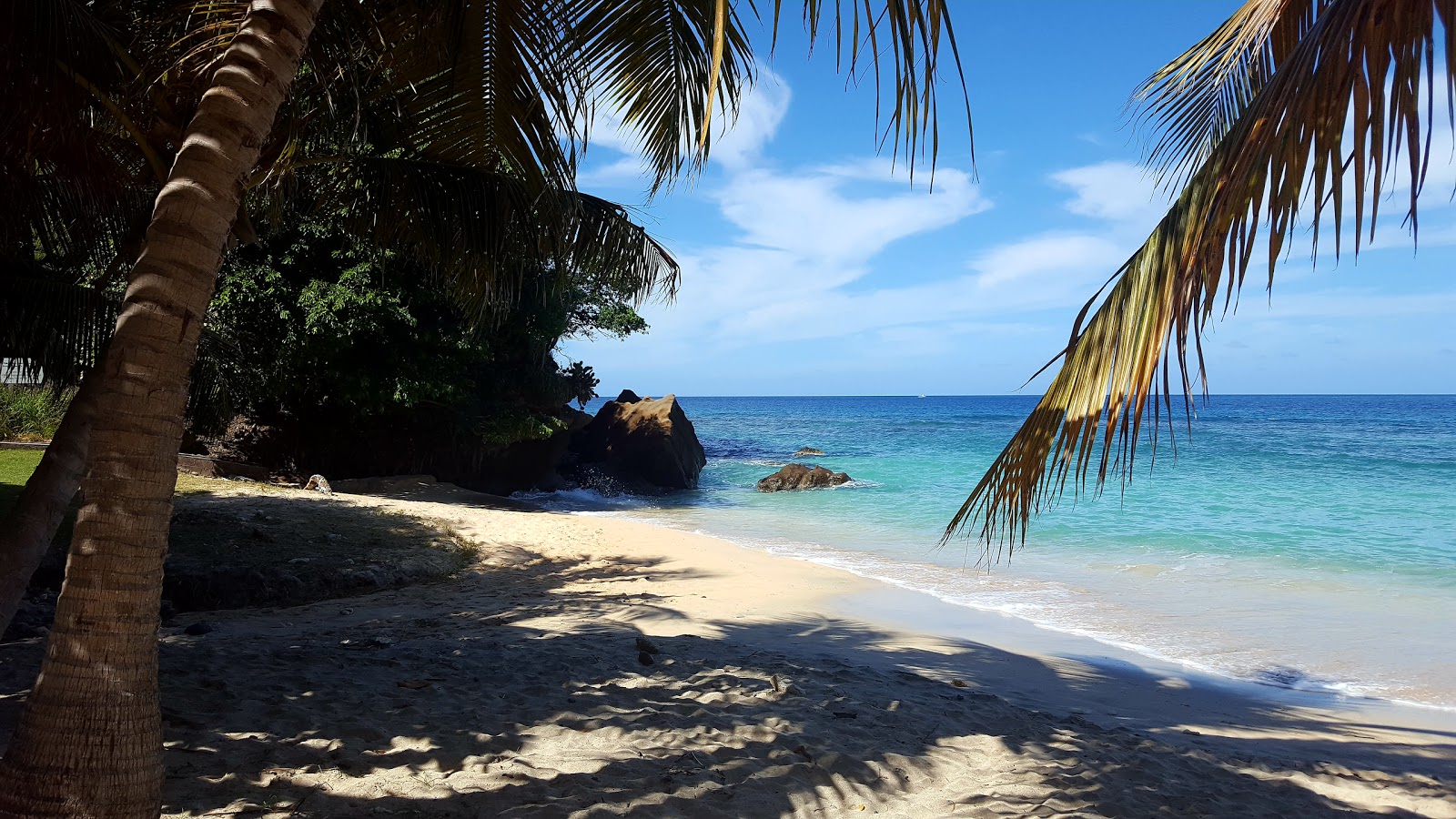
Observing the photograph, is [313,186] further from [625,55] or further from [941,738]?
[941,738]

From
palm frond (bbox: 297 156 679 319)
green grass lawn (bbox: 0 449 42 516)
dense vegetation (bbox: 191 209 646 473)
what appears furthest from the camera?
dense vegetation (bbox: 191 209 646 473)

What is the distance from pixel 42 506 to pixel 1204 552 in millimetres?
13766

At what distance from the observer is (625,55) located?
526cm

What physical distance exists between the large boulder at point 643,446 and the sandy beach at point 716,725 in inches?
629

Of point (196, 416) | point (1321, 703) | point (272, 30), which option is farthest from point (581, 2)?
point (1321, 703)

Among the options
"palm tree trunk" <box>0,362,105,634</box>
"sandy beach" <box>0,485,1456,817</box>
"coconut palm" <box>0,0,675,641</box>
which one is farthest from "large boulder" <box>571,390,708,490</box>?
"palm tree trunk" <box>0,362,105,634</box>

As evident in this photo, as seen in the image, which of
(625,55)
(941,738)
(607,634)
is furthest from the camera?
(607,634)

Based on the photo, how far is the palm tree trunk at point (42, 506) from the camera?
3828mm

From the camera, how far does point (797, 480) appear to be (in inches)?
954

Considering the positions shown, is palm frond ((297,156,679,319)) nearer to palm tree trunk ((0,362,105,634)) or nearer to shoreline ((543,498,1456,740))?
palm tree trunk ((0,362,105,634))

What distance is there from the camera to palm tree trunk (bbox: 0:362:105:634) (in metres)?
3.83

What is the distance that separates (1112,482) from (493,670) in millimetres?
21102

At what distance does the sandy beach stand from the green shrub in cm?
1330

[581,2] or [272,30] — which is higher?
[581,2]
